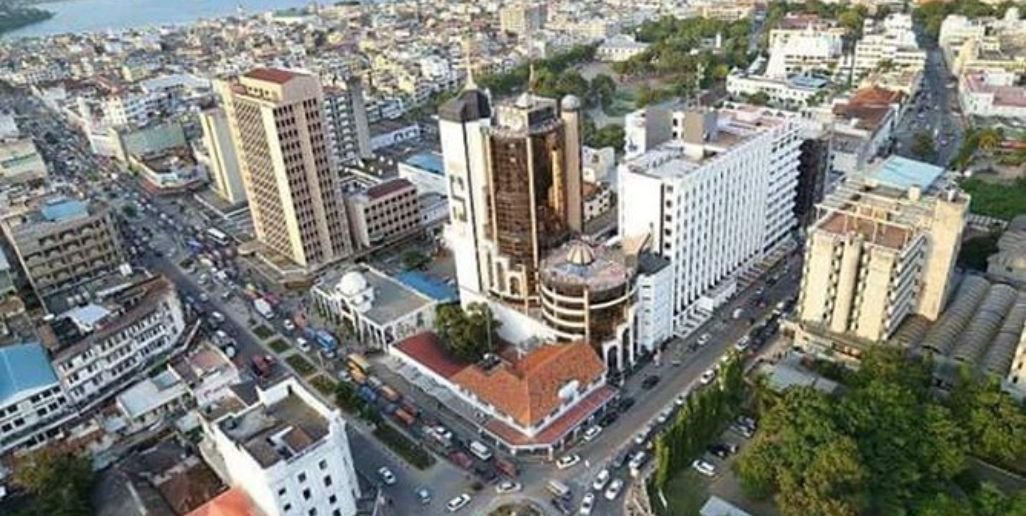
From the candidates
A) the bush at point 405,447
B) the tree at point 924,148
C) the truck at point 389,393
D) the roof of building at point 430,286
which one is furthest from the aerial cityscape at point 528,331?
the tree at point 924,148

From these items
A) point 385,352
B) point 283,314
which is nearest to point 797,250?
point 385,352

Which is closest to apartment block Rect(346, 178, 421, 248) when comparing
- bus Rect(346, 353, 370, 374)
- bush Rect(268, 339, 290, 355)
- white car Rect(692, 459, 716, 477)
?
bush Rect(268, 339, 290, 355)

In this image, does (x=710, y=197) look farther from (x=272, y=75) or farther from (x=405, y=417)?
(x=272, y=75)

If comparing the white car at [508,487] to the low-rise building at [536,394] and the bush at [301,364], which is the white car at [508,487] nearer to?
the low-rise building at [536,394]

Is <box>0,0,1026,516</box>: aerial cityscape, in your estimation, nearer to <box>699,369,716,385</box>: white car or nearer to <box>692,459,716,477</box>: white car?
<box>692,459,716,477</box>: white car

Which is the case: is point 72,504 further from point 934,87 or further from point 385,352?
point 934,87

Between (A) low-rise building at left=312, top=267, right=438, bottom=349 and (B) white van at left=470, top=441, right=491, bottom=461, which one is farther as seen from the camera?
(A) low-rise building at left=312, top=267, right=438, bottom=349
